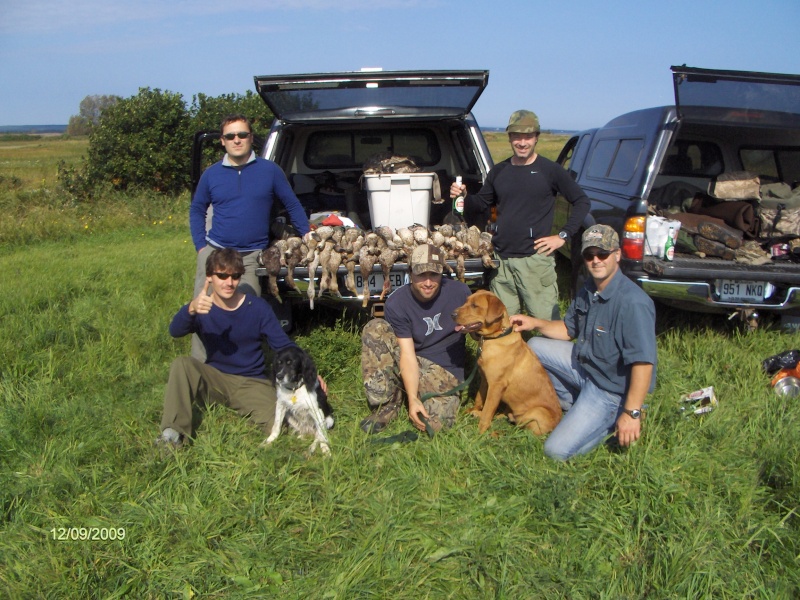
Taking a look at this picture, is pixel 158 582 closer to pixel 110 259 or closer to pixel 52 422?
pixel 52 422

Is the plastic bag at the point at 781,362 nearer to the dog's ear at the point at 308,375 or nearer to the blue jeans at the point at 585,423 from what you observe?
the blue jeans at the point at 585,423

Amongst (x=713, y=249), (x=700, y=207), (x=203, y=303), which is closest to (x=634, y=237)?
(x=713, y=249)

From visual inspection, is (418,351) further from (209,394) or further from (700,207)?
(700,207)

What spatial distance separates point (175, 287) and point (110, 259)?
2.37m

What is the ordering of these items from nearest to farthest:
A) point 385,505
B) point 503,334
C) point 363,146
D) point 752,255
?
1. point 385,505
2. point 503,334
3. point 752,255
4. point 363,146

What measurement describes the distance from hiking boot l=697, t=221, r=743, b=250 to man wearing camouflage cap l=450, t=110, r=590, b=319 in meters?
1.66

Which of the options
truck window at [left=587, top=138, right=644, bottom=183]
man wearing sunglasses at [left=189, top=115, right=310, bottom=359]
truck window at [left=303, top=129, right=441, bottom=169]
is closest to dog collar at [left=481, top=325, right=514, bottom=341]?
man wearing sunglasses at [left=189, top=115, right=310, bottom=359]

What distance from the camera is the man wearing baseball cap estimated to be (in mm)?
3926

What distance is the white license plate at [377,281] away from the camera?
4723mm

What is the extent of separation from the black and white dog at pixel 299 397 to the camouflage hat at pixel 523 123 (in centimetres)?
208

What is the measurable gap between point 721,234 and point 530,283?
203 cm

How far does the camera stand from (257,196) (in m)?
4.44

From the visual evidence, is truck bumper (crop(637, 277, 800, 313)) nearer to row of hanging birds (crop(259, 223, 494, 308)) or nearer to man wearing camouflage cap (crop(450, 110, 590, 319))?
man wearing camouflage cap (crop(450, 110, 590, 319))

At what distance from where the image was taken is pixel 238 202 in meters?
4.42
